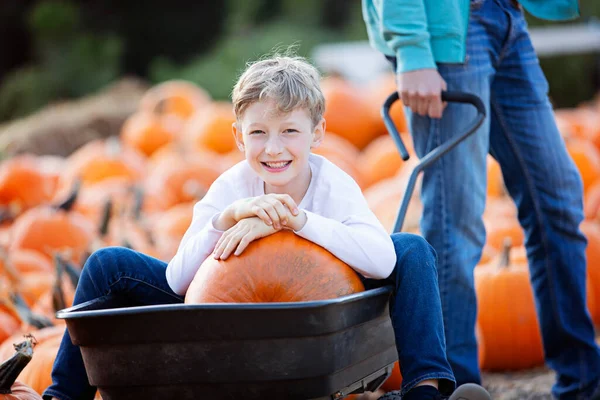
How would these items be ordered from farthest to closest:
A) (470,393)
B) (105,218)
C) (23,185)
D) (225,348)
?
(23,185), (105,218), (470,393), (225,348)

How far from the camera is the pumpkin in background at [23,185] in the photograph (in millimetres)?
6148

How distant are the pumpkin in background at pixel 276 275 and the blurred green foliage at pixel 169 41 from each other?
8.82 metres

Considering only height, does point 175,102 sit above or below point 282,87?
below

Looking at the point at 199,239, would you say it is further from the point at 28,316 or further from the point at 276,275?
the point at 28,316

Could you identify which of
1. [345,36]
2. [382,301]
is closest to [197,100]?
[345,36]

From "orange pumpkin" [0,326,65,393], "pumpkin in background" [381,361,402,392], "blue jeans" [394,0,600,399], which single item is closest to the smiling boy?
"blue jeans" [394,0,600,399]

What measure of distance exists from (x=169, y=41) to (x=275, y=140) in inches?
464

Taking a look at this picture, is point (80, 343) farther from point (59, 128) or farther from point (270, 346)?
point (59, 128)

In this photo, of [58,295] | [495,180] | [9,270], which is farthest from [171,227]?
[495,180]

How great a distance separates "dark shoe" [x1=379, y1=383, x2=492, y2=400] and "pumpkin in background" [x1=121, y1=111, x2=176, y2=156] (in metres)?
5.66

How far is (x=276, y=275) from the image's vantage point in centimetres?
219

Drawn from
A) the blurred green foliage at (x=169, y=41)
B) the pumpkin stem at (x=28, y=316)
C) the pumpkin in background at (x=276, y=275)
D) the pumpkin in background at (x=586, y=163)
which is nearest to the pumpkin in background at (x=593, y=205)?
the pumpkin in background at (x=586, y=163)

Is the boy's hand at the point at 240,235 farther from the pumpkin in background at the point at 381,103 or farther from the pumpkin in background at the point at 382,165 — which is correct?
the pumpkin in background at the point at 381,103

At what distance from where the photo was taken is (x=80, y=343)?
2.14m
